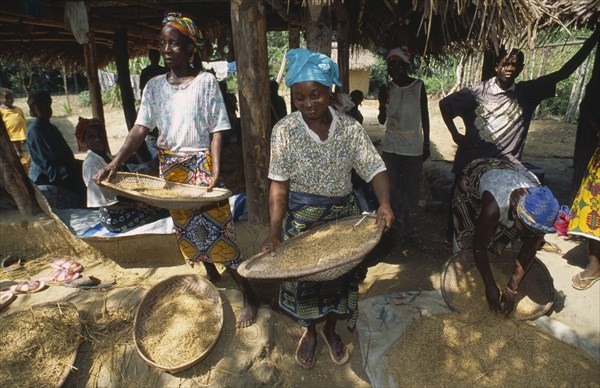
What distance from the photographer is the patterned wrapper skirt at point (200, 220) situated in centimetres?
243

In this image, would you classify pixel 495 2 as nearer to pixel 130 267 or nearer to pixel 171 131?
pixel 171 131

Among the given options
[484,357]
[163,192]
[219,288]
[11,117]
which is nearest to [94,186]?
[163,192]

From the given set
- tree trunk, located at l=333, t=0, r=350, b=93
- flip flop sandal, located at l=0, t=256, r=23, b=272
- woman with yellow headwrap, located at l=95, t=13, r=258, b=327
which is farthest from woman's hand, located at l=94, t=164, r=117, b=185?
tree trunk, located at l=333, t=0, r=350, b=93

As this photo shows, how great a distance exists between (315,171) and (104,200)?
2.01 meters

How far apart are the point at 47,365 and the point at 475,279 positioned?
9.76 feet

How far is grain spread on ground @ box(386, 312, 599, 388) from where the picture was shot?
2.19m

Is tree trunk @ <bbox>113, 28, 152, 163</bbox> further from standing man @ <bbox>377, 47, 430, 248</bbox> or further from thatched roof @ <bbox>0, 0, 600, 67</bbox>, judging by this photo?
standing man @ <bbox>377, 47, 430, 248</bbox>

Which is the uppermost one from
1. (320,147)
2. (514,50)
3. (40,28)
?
(40,28)

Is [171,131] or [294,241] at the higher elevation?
[171,131]

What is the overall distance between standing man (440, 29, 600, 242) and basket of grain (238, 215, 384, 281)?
1557 millimetres

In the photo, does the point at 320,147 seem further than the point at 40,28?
No

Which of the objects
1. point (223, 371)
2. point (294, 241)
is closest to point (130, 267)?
point (223, 371)

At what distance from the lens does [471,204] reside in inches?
112

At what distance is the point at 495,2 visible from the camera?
2.81m
